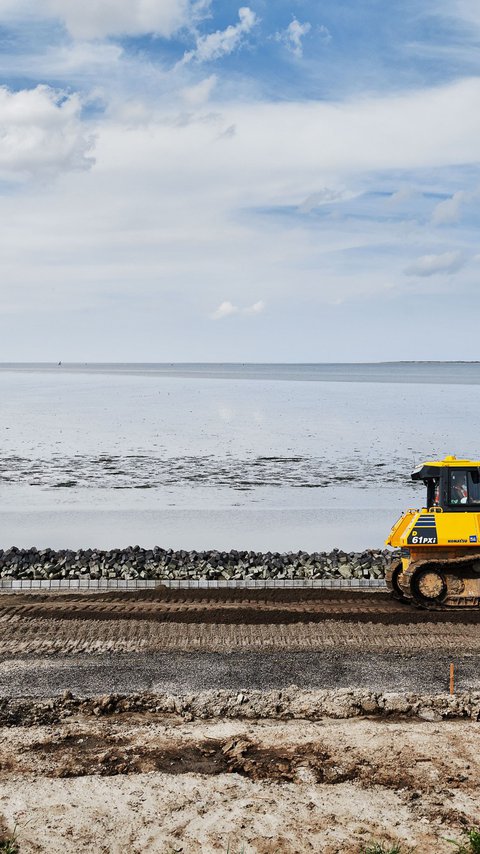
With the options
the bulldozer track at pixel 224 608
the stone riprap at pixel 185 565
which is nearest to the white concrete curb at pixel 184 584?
the stone riprap at pixel 185 565

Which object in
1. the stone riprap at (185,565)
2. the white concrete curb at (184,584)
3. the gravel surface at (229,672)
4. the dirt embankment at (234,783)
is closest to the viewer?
the dirt embankment at (234,783)

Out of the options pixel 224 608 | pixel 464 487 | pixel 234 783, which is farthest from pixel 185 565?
Result: pixel 234 783

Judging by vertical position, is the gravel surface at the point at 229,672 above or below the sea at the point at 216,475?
below

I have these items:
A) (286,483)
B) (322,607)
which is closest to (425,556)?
(322,607)

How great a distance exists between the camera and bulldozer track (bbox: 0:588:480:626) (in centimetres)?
1525

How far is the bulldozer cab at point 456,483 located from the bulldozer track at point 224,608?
78.8 inches

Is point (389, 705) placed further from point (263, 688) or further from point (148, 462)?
point (148, 462)

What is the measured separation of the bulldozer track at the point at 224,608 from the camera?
50.0 ft

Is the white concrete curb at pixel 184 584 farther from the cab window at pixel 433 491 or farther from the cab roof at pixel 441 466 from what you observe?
the cab roof at pixel 441 466

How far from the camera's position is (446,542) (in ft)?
52.2

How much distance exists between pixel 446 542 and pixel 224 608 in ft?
14.2

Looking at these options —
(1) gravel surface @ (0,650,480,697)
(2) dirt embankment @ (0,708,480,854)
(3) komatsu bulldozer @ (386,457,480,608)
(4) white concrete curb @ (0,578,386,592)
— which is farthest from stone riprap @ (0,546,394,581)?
(2) dirt embankment @ (0,708,480,854)

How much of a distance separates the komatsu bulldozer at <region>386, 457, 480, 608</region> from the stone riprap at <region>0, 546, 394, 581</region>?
3.03 metres

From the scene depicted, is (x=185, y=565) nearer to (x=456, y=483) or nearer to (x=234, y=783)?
(x=456, y=483)
